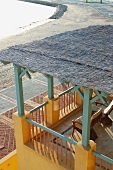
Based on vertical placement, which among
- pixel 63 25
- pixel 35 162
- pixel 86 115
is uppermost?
pixel 86 115

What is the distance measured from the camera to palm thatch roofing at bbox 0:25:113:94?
574 centimetres

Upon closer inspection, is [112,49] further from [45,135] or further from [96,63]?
[45,135]

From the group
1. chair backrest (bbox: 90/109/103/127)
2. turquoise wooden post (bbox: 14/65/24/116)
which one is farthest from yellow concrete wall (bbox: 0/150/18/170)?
chair backrest (bbox: 90/109/103/127)

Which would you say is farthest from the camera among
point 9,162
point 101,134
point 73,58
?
point 9,162

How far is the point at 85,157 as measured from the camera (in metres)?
6.30

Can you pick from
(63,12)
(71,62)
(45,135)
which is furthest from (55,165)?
(63,12)

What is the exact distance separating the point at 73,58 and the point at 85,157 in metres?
2.35

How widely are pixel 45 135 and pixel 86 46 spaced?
2.88 m

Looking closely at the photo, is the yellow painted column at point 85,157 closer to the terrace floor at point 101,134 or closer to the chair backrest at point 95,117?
the terrace floor at point 101,134

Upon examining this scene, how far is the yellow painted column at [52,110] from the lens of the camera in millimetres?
8628

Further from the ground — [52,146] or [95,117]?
[95,117]

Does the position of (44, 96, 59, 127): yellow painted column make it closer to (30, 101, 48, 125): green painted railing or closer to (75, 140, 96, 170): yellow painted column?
(30, 101, 48, 125): green painted railing

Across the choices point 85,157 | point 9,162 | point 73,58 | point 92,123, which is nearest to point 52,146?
point 92,123

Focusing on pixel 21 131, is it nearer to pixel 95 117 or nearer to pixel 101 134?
pixel 95 117
